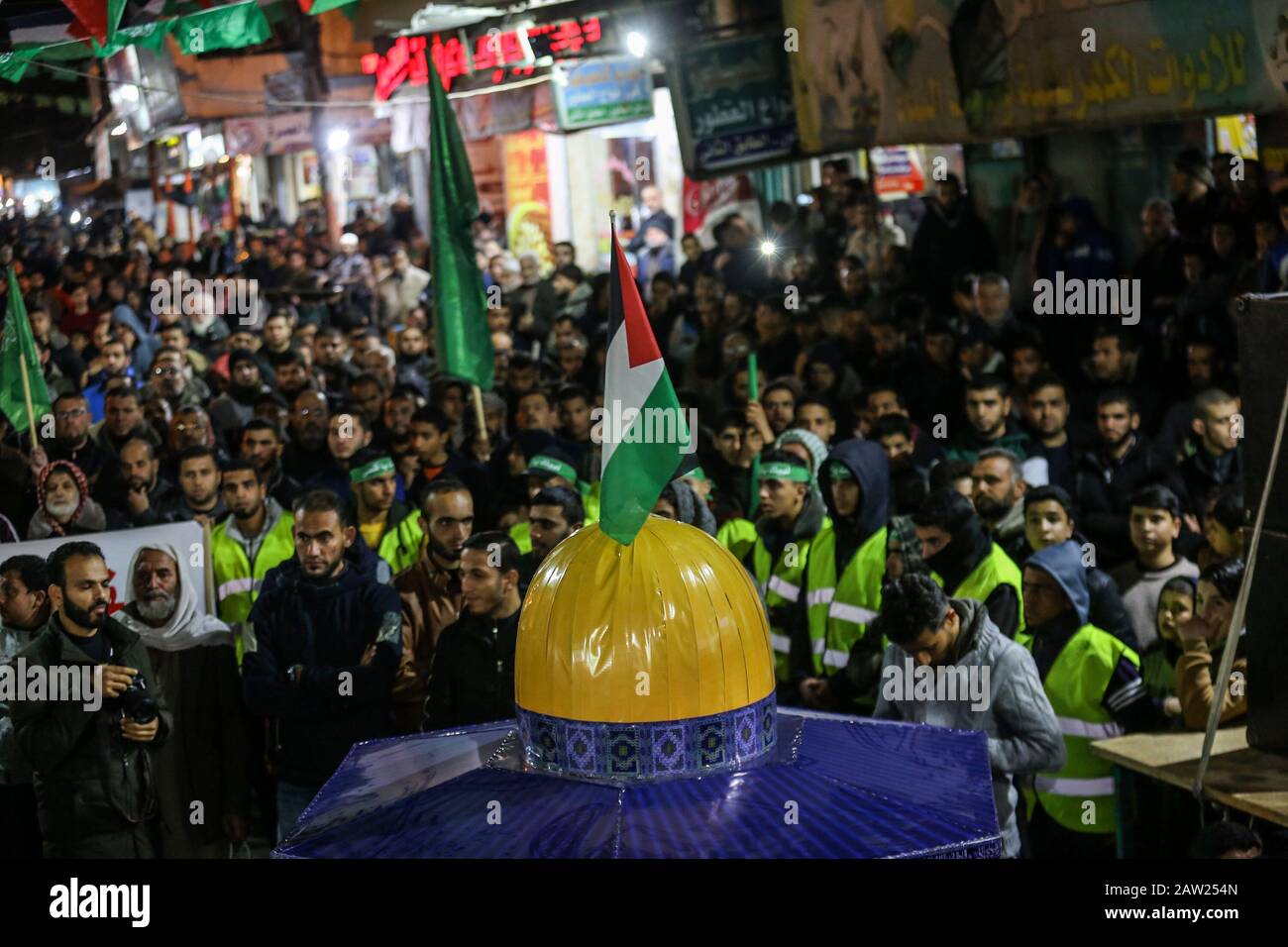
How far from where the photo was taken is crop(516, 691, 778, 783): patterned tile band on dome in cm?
419

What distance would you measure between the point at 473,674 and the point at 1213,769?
3.07 meters

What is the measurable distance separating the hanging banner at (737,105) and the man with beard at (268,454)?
525cm

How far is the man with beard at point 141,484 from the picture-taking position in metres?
9.95

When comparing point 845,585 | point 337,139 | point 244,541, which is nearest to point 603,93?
point 337,139

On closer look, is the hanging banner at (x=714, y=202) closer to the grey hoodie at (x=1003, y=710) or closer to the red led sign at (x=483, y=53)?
the red led sign at (x=483, y=53)

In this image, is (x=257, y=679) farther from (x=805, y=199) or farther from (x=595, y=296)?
(x=805, y=199)

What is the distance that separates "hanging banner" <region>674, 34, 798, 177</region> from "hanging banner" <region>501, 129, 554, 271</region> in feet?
45.0

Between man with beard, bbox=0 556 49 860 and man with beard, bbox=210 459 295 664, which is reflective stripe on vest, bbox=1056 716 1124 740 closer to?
man with beard, bbox=210 459 295 664

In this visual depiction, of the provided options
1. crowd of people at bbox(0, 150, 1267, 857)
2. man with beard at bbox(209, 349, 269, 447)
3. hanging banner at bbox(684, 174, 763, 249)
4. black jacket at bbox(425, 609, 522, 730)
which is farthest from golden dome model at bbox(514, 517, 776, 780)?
hanging banner at bbox(684, 174, 763, 249)

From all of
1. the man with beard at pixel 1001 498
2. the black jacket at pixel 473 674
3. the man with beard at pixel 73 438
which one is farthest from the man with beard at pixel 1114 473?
the man with beard at pixel 73 438

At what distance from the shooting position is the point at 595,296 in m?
17.0

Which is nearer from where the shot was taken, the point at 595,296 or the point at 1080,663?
the point at 1080,663
